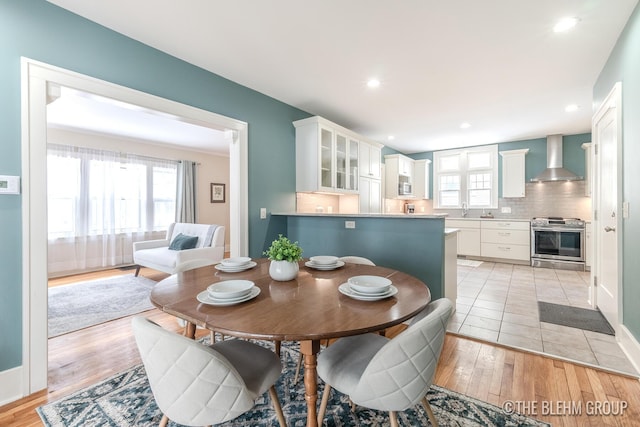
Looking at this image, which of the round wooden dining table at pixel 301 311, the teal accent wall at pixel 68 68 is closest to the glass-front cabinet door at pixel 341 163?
the teal accent wall at pixel 68 68

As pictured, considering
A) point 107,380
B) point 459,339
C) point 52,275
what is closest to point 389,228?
point 459,339

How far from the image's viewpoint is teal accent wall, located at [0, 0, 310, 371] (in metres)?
1.71

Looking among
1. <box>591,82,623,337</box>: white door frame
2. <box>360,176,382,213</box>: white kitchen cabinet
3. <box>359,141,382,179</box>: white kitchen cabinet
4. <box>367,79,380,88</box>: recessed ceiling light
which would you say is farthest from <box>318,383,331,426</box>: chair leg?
<box>359,141,382,179</box>: white kitchen cabinet

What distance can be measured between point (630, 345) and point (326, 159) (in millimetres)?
3239

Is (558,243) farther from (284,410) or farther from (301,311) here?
(301,311)

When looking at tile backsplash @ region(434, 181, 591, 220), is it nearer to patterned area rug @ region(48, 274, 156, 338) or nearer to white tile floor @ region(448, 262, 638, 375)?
white tile floor @ region(448, 262, 638, 375)

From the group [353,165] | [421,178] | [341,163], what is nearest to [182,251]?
[341,163]

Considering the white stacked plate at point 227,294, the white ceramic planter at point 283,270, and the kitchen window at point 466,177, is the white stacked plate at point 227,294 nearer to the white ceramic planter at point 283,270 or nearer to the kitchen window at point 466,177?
the white ceramic planter at point 283,270

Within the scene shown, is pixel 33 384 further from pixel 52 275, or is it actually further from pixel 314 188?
pixel 52 275

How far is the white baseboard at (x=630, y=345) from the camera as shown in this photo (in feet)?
6.44

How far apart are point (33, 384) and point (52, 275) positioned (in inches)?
148

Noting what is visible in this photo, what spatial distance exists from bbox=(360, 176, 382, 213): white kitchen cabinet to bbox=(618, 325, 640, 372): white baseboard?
3.04m

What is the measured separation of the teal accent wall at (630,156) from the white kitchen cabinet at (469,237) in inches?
A: 147

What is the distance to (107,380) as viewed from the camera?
1902 mm
